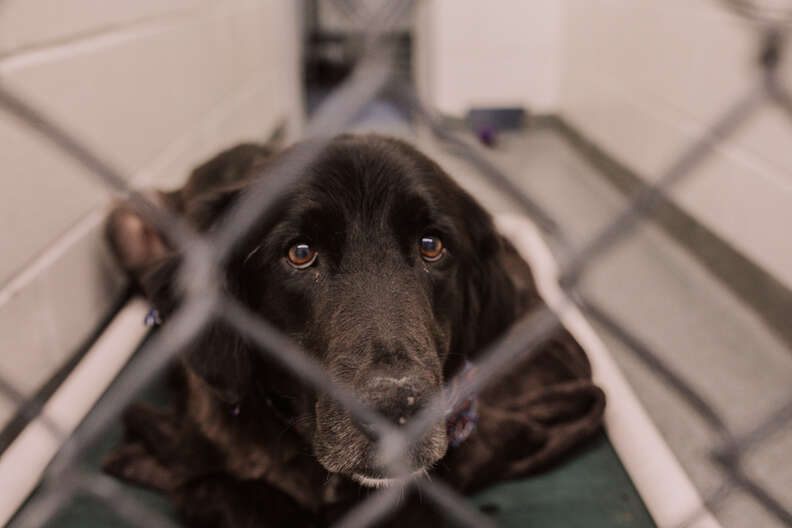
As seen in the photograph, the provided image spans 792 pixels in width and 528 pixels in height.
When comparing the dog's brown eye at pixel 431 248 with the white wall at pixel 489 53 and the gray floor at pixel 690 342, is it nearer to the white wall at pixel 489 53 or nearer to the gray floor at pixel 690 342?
the gray floor at pixel 690 342

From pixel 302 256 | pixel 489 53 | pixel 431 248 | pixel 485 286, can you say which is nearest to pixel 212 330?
pixel 302 256

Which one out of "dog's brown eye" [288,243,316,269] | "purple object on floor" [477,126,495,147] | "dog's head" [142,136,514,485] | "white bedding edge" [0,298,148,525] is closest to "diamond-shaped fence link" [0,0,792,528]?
"dog's head" [142,136,514,485]

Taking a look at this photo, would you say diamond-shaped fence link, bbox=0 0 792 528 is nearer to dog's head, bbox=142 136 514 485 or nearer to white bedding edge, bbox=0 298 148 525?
dog's head, bbox=142 136 514 485

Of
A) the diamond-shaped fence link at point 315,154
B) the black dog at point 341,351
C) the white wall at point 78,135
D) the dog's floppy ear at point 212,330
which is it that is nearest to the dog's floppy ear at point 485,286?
the black dog at point 341,351

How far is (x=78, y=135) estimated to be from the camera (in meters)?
1.36

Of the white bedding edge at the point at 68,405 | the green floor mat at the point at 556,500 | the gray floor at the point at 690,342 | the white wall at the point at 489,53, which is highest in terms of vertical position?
the white bedding edge at the point at 68,405

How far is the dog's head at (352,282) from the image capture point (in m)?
0.81

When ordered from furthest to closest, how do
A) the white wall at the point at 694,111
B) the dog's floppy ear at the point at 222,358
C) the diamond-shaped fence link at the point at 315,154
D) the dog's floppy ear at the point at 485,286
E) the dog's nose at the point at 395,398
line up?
the white wall at the point at 694,111 → the dog's floppy ear at the point at 485,286 → the dog's floppy ear at the point at 222,358 → the dog's nose at the point at 395,398 → the diamond-shaped fence link at the point at 315,154

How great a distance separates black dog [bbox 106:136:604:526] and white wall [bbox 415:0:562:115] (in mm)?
2972

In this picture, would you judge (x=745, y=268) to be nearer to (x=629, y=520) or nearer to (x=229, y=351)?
(x=629, y=520)

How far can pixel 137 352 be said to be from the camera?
142cm

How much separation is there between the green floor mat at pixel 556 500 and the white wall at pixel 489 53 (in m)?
3.03

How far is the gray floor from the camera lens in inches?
50.1

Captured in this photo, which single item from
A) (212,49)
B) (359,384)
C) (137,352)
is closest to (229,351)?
(359,384)
